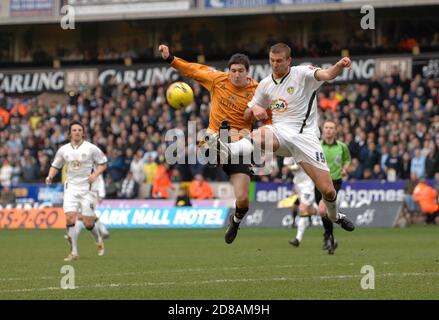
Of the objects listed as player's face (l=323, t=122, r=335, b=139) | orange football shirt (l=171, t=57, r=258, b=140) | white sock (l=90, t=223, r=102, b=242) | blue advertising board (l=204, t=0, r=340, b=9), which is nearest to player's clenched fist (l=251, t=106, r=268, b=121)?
orange football shirt (l=171, t=57, r=258, b=140)

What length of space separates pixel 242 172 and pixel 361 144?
1646 cm

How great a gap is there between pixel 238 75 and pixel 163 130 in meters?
20.7

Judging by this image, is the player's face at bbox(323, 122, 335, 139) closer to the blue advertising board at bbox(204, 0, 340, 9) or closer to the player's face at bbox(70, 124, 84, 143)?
the player's face at bbox(70, 124, 84, 143)

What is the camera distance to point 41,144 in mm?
36500

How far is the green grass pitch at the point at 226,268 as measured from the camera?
11289mm

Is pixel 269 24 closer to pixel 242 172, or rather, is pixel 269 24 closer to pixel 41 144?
pixel 41 144

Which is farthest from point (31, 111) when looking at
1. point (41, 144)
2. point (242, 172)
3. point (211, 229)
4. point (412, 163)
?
point (242, 172)

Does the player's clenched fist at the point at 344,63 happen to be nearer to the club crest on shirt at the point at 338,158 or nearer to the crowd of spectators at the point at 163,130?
the club crest on shirt at the point at 338,158

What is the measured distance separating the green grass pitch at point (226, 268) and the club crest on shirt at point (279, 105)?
7.45 feet

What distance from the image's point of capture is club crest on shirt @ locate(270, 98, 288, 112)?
13.8m

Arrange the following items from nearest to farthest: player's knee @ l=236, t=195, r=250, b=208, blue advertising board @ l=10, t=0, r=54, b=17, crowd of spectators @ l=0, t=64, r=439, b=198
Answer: player's knee @ l=236, t=195, r=250, b=208 < crowd of spectators @ l=0, t=64, r=439, b=198 < blue advertising board @ l=10, t=0, r=54, b=17

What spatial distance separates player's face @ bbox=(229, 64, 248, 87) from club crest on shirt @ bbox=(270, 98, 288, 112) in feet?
2.54

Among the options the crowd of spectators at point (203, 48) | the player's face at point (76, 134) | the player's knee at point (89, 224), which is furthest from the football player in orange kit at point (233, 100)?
the crowd of spectators at point (203, 48)
